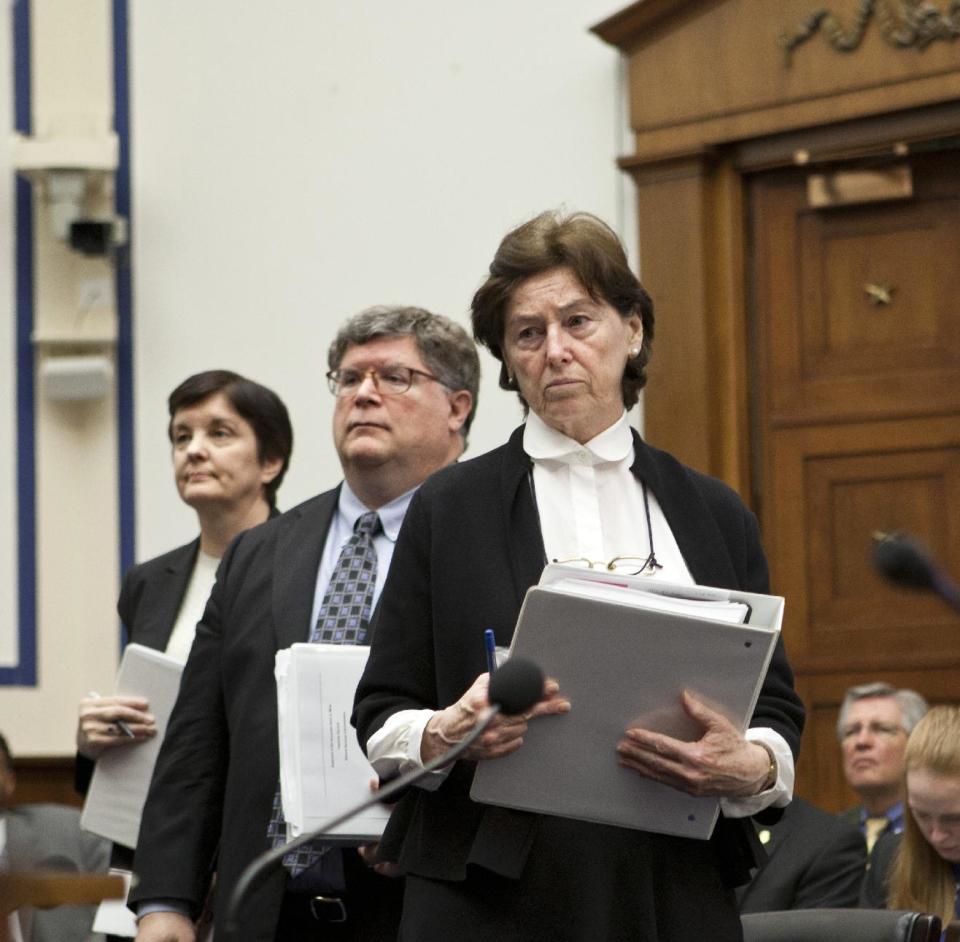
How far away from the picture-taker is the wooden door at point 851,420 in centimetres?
620

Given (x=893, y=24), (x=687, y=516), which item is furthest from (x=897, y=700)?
(x=687, y=516)

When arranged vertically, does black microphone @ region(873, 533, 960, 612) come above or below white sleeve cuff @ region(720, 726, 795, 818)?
above

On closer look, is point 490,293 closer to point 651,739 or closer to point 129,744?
point 651,739

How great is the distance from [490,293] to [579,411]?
9.7 inches

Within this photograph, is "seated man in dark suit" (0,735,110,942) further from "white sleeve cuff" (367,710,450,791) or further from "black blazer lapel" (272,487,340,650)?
"white sleeve cuff" (367,710,450,791)

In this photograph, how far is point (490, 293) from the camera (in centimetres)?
302

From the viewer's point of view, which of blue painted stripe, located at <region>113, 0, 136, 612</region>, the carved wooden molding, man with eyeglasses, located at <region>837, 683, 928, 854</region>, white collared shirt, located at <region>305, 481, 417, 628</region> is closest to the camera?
white collared shirt, located at <region>305, 481, 417, 628</region>

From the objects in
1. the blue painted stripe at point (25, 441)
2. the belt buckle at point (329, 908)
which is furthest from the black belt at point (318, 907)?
the blue painted stripe at point (25, 441)

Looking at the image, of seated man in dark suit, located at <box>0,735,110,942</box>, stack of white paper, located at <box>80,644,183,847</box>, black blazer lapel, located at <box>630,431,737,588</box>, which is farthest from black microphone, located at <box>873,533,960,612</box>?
seated man in dark suit, located at <box>0,735,110,942</box>

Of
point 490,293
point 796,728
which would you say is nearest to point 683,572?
point 796,728

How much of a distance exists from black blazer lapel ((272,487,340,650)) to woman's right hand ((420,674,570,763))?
0.97 meters

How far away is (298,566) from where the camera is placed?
3703 mm

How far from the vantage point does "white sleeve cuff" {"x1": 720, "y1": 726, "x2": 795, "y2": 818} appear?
8.96 ft

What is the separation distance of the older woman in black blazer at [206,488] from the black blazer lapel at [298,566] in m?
0.64
